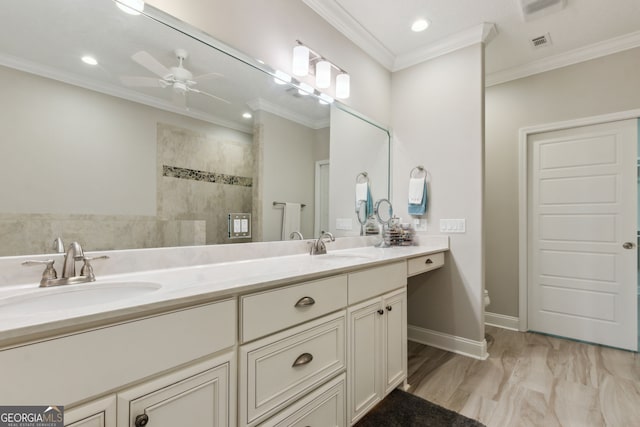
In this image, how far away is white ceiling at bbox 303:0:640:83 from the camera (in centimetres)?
214

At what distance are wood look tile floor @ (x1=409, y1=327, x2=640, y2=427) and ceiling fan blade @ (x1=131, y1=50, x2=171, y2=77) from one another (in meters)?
2.26

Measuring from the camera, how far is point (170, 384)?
32.9 inches

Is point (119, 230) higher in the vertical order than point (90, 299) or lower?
higher

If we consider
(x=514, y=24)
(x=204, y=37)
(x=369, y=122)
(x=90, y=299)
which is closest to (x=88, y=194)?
(x=90, y=299)

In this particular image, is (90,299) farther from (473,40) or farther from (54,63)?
(473,40)

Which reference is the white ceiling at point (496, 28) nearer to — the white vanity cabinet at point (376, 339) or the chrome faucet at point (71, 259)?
the white vanity cabinet at point (376, 339)

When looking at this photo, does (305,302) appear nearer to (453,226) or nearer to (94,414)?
(94,414)

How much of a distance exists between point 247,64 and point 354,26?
1.11 meters

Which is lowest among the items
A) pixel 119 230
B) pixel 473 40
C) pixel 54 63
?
pixel 119 230

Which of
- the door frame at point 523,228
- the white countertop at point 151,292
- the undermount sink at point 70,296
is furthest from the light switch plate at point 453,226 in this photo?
the undermount sink at point 70,296

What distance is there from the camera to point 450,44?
2525mm

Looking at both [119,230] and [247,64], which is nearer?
[119,230]

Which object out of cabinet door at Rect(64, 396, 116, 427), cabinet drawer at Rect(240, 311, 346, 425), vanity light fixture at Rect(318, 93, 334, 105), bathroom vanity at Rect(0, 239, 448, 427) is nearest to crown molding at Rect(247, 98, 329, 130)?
vanity light fixture at Rect(318, 93, 334, 105)

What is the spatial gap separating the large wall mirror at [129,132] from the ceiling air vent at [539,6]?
1802 mm
